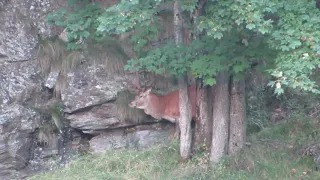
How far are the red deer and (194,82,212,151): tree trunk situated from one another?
2.57ft

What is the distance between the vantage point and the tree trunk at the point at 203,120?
451 inches

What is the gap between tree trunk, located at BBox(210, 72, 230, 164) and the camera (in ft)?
36.1

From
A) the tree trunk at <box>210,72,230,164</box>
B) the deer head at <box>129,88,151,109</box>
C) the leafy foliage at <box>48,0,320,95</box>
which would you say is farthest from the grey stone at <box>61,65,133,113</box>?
→ the tree trunk at <box>210,72,230,164</box>

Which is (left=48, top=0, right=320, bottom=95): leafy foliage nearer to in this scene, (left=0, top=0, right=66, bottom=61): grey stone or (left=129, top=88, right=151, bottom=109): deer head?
(left=129, top=88, right=151, bottom=109): deer head

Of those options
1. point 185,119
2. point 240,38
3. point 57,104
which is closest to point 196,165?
point 185,119

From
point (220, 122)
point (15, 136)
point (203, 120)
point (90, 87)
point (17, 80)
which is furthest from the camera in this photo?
point (17, 80)

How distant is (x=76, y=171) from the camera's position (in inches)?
434

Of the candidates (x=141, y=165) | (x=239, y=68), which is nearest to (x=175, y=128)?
(x=141, y=165)

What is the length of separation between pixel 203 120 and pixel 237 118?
29.9 inches

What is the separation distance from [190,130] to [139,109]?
4.96 feet

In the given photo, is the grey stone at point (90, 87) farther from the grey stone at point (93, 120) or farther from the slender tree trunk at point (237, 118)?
the slender tree trunk at point (237, 118)

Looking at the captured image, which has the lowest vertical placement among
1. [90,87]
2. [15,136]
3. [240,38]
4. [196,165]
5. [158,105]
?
[196,165]

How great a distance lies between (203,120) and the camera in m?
11.6

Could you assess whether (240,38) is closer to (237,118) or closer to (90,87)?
(237,118)
